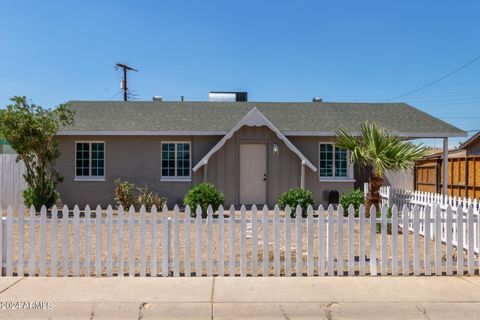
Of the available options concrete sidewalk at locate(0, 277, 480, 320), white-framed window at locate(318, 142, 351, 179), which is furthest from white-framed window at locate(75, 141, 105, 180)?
concrete sidewalk at locate(0, 277, 480, 320)

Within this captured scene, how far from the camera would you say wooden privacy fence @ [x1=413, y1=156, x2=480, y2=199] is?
14.6 metres

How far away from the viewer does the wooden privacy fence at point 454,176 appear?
14631 mm

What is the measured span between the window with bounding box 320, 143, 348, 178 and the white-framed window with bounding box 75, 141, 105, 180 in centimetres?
811

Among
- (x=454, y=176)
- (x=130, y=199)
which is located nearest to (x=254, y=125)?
(x=130, y=199)

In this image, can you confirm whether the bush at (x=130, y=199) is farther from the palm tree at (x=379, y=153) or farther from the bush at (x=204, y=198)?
the palm tree at (x=379, y=153)

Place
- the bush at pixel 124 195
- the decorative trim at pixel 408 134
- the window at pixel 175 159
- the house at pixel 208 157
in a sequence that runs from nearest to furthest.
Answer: the bush at pixel 124 195 → the house at pixel 208 157 → the decorative trim at pixel 408 134 → the window at pixel 175 159

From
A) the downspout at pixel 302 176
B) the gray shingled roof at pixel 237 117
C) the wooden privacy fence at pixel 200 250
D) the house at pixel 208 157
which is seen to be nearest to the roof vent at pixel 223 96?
the gray shingled roof at pixel 237 117

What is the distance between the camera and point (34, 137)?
13.0 m

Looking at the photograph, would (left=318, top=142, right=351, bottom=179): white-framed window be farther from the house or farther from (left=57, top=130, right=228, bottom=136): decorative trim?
(left=57, top=130, right=228, bottom=136): decorative trim

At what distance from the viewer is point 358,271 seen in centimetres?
668

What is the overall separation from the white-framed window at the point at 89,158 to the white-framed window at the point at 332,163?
26.5ft

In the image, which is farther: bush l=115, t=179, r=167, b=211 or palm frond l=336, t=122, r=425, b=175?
bush l=115, t=179, r=167, b=211

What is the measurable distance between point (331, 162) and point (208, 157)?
15.5 ft

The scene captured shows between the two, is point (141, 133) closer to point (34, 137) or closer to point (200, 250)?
point (34, 137)
